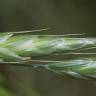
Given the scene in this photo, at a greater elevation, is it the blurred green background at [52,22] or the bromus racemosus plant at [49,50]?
the blurred green background at [52,22]

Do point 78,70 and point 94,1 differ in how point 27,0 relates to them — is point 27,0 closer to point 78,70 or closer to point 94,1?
point 94,1

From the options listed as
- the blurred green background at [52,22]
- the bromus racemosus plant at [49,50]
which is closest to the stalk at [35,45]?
the bromus racemosus plant at [49,50]

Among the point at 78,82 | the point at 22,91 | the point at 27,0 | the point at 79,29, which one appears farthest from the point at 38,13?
the point at 22,91

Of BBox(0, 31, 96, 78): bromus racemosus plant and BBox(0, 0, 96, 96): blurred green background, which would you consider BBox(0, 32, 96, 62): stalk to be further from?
BBox(0, 0, 96, 96): blurred green background

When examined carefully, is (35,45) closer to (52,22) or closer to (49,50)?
(49,50)

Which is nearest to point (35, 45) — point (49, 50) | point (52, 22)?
point (49, 50)

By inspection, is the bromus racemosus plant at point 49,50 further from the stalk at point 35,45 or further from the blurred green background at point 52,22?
the blurred green background at point 52,22
